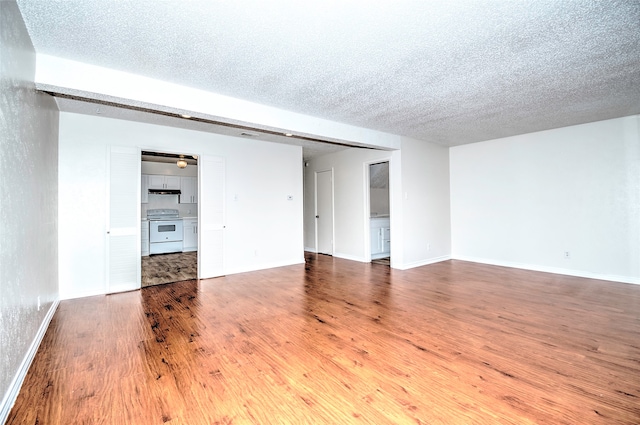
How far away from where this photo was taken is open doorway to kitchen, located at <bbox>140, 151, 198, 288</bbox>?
23.7ft

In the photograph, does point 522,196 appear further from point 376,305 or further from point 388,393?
point 388,393

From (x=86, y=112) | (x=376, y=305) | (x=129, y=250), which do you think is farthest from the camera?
(x=129, y=250)

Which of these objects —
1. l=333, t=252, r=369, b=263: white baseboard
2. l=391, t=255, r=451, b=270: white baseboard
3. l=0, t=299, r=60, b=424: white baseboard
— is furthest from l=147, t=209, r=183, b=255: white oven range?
l=391, t=255, r=451, b=270: white baseboard

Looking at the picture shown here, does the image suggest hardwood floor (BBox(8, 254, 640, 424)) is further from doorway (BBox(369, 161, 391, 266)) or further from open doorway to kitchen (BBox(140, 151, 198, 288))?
open doorway to kitchen (BBox(140, 151, 198, 288))

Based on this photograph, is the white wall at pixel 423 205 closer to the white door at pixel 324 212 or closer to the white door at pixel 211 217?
the white door at pixel 324 212

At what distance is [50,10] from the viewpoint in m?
1.89

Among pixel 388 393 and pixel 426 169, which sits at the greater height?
pixel 426 169

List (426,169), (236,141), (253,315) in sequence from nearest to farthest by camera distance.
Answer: (253,315)
(236,141)
(426,169)

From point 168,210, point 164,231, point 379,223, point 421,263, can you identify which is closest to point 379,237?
point 379,223

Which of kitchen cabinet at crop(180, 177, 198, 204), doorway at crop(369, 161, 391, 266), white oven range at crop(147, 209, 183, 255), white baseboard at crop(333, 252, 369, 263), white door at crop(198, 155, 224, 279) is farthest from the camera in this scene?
kitchen cabinet at crop(180, 177, 198, 204)

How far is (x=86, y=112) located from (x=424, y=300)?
16.6 ft

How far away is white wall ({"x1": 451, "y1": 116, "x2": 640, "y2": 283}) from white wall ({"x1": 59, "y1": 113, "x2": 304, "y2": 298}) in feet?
12.2

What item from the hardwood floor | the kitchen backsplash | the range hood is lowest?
the hardwood floor

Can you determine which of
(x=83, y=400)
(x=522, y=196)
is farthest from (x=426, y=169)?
(x=83, y=400)
